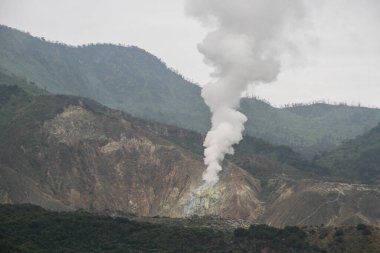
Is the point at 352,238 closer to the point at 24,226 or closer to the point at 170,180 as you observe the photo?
the point at 24,226

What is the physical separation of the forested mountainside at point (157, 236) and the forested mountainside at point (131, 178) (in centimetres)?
3064

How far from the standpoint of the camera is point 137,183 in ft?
547

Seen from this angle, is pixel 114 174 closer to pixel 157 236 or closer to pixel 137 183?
pixel 137 183

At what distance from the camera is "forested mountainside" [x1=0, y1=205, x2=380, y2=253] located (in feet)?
315

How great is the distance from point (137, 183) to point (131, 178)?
2.07 meters

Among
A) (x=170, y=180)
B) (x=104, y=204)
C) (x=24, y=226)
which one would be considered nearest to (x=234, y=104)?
(x=170, y=180)

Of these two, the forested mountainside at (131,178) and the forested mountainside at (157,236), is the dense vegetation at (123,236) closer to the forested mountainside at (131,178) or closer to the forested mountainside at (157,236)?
the forested mountainside at (157,236)

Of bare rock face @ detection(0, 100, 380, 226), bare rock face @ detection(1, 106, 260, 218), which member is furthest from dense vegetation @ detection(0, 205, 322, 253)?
bare rock face @ detection(1, 106, 260, 218)

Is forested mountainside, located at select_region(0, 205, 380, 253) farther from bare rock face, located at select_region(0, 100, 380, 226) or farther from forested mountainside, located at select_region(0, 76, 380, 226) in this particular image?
bare rock face, located at select_region(0, 100, 380, 226)

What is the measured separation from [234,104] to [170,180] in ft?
78.7

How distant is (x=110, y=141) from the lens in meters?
175

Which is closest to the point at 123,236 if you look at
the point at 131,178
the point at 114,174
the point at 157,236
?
the point at 157,236

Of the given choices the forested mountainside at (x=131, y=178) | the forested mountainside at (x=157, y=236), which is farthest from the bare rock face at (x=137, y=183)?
the forested mountainside at (x=157, y=236)

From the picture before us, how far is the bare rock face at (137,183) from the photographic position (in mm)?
146000
